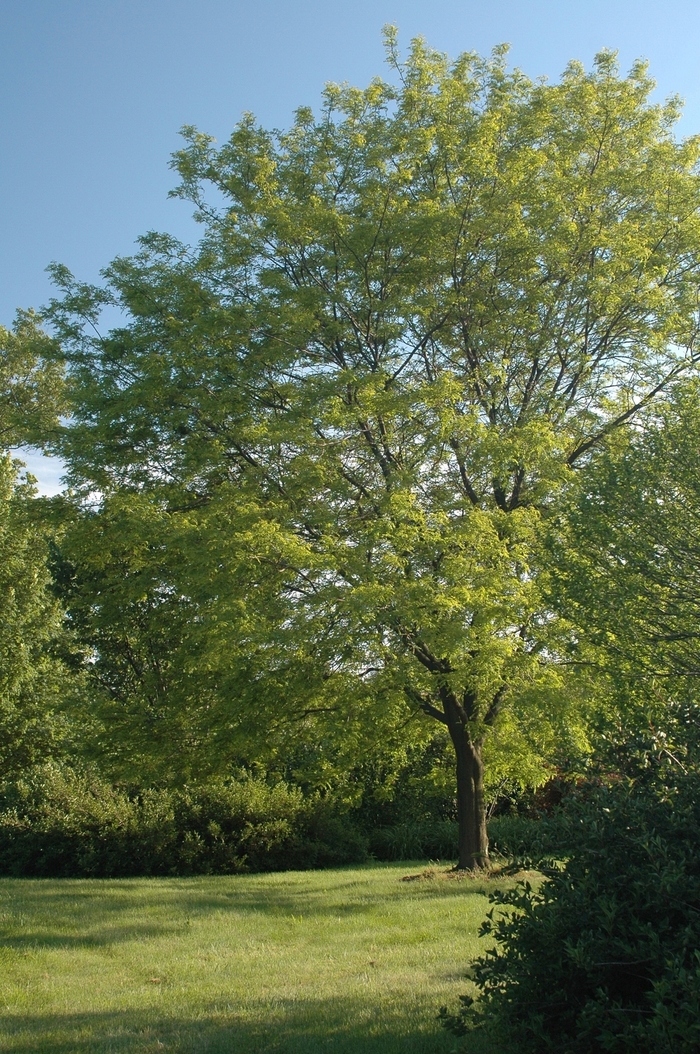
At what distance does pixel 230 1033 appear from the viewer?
5762 millimetres

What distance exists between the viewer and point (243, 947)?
893 centimetres

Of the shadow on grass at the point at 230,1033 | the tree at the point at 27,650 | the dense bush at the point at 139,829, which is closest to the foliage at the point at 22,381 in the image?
the tree at the point at 27,650

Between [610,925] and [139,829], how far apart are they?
43.7 ft

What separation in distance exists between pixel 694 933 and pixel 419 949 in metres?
4.99

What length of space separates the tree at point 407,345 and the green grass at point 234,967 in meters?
2.64

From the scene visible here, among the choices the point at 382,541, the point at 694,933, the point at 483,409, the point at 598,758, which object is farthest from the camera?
the point at 483,409

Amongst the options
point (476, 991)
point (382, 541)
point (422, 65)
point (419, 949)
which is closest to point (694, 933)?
point (476, 991)

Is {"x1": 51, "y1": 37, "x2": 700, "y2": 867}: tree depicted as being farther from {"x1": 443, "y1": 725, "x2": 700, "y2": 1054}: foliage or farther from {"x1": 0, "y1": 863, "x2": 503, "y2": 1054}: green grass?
{"x1": 443, "y1": 725, "x2": 700, "y2": 1054}: foliage

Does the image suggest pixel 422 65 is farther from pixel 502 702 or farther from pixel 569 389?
pixel 502 702

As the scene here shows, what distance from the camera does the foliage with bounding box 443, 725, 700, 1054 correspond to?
4172 millimetres

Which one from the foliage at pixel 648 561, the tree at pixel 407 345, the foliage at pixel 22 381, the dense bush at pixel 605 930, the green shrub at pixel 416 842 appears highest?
the foliage at pixel 22 381

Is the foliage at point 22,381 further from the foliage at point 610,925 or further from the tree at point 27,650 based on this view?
the foliage at point 610,925

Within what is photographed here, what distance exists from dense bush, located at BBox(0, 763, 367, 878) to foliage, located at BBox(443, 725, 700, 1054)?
473 inches

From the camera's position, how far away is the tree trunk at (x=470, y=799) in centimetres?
1343
